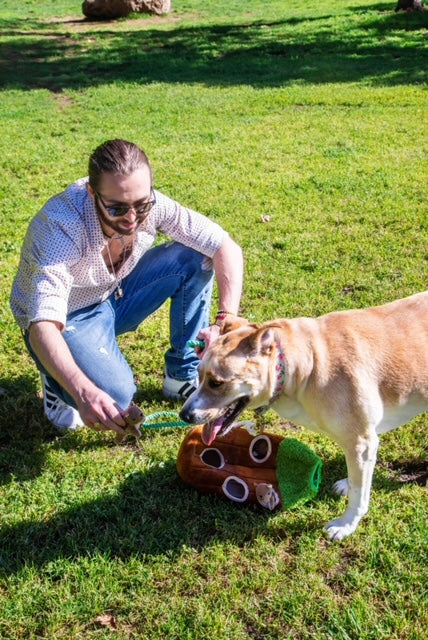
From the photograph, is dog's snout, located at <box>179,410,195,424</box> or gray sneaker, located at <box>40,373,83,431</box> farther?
gray sneaker, located at <box>40,373,83,431</box>

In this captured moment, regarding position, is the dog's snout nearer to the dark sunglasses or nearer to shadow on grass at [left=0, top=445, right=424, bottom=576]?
shadow on grass at [left=0, top=445, right=424, bottom=576]

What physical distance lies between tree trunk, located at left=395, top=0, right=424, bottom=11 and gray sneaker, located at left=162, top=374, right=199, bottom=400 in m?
21.8

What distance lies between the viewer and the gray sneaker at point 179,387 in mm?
4895

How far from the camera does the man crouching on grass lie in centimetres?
361

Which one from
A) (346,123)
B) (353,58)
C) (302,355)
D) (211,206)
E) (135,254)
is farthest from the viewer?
(353,58)

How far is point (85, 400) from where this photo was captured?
3252 mm

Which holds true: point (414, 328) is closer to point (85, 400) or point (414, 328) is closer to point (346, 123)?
point (85, 400)

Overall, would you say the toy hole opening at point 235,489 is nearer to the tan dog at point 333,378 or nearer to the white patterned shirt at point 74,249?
the tan dog at point 333,378

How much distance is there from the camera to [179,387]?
4.90m

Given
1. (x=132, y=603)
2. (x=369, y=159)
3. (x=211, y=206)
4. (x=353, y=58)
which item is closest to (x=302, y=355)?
(x=132, y=603)

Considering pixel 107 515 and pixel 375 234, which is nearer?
pixel 107 515

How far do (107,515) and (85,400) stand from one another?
1003 millimetres

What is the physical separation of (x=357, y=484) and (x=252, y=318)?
2.45 meters

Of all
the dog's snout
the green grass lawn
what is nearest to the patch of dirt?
the green grass lawn
